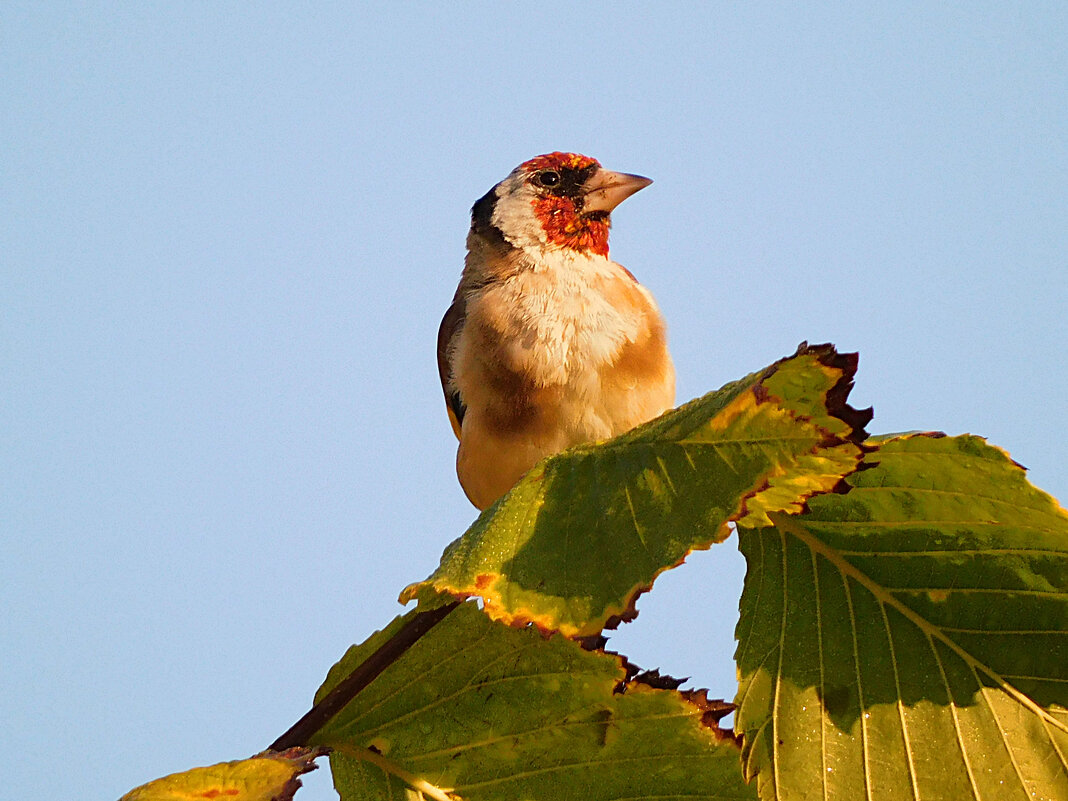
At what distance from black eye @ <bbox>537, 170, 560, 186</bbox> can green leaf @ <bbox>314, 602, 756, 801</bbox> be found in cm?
321

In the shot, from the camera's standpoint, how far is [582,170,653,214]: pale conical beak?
480cm

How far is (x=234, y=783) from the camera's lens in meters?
1.58

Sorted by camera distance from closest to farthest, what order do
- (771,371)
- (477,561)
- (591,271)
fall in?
(771,371)
(477,561)
(591,271)

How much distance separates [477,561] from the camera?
1.66 meters

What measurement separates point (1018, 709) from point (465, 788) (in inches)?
39.2

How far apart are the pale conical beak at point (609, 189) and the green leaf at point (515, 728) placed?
3.06 metres

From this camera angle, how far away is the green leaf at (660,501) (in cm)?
156

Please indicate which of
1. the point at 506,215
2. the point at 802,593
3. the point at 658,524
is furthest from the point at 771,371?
the point at 506,215

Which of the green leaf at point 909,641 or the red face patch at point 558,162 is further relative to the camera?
the red face patch at point 558,162

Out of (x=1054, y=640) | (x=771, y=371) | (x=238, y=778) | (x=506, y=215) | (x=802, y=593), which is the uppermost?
(x=506, y=215)

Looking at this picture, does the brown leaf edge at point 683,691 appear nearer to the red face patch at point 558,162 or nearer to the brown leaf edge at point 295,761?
the brown leaf edge at point 295,761

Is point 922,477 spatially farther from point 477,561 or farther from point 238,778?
point 238,778

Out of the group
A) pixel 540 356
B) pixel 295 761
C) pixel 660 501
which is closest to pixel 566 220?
pixel 540 356

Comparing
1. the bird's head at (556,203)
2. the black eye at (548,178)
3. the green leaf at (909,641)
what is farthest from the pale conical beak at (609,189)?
the green leaf at (909,641)
